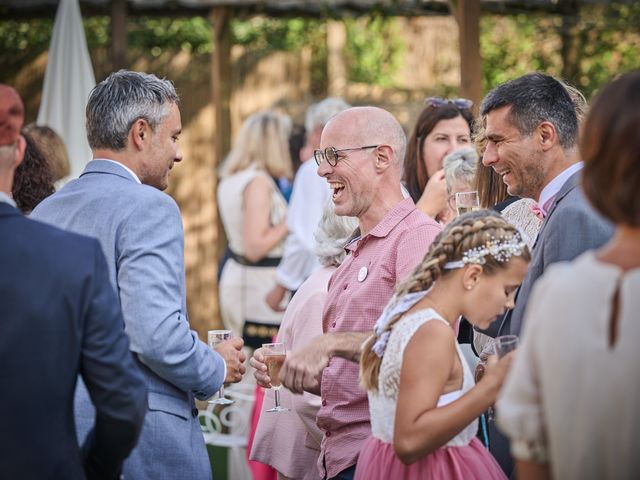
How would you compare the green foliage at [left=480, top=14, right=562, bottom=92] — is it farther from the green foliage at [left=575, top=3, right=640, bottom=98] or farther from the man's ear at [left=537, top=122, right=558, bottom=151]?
the man's ear at [left=537, top=122, right=558, bottom=151]

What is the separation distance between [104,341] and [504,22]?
32.3 feet

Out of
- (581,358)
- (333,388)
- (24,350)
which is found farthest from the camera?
(333,388)

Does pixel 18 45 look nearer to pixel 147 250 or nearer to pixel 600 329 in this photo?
pixel 147 250

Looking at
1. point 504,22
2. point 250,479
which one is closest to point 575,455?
point 250,479

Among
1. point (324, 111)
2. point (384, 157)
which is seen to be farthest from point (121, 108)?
point (324, 111)

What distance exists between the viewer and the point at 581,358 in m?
2.00

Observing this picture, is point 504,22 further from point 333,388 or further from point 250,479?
point 333,388

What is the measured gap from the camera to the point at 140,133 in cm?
349

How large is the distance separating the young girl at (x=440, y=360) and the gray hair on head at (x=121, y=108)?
1122mm

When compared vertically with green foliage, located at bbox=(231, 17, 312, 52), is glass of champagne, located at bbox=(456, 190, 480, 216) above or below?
above

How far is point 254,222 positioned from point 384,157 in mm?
3440

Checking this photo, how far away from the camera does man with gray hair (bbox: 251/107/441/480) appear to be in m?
3.43

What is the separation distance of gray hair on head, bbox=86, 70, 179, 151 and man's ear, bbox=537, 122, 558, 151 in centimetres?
136

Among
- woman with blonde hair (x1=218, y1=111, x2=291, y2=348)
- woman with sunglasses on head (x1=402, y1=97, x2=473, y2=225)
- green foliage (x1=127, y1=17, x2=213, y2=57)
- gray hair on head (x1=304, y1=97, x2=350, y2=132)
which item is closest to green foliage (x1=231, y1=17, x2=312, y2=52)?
green foliage (x1=127, y1=17, x2=213, y2=57)
